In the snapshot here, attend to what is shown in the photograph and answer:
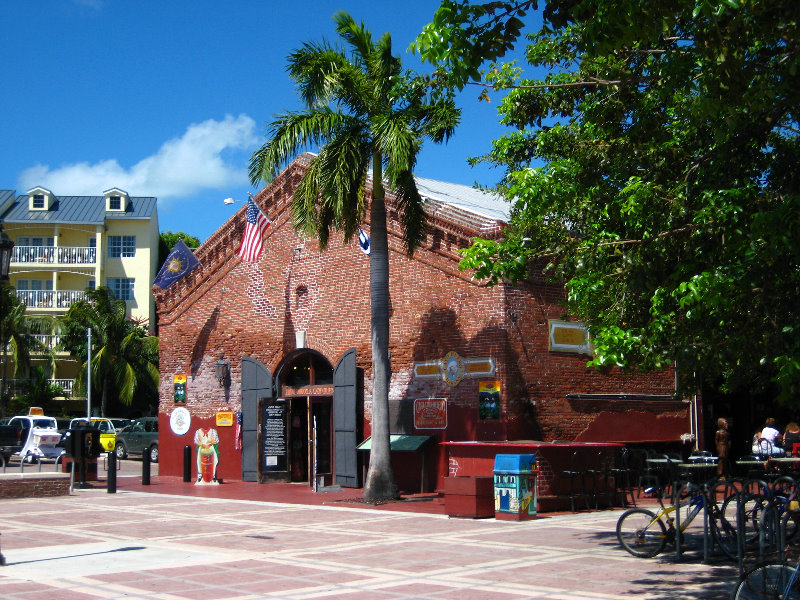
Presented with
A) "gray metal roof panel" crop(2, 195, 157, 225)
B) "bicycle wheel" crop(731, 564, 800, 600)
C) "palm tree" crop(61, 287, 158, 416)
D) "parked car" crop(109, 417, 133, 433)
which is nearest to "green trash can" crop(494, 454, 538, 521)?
"bicycle wheel" crop(731, 564, 800, 600)

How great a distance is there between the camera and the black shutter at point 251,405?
24.2 metres

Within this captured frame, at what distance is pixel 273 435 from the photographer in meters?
24.0

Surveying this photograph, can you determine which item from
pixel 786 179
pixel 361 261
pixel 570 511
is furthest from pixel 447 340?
pixel 786 179

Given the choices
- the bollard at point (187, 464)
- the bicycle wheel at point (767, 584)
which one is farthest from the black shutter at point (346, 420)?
the bicycle wheel at point (767, 584)

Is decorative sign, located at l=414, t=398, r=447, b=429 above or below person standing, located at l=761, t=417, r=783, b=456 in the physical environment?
above

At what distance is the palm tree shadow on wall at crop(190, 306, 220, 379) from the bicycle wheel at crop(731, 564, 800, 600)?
69.4 feet

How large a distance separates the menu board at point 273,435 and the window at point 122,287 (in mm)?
34479

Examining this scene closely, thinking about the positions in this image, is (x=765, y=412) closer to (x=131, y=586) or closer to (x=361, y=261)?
(x=361, y=261)

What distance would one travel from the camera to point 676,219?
10.2m

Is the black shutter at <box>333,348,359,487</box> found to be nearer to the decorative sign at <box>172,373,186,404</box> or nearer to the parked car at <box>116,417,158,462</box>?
the decorative sign at <box>172,373,186,404</box>

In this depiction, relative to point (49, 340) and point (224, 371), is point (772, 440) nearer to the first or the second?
point (224, 371)

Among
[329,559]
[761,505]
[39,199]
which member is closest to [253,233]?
[329,559]

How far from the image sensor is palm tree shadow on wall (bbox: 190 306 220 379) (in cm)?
2623

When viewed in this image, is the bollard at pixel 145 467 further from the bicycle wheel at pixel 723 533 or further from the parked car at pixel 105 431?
the bicycle wheel at pixel 723 533
